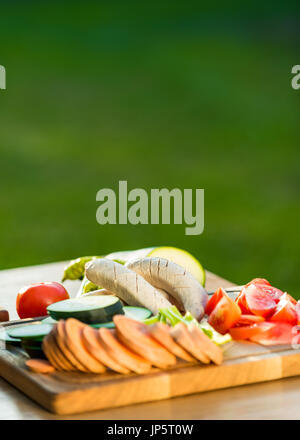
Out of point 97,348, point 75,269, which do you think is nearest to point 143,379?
point 97,348

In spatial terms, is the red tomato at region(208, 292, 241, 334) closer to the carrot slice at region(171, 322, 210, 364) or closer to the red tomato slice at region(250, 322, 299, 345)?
the red tomato slice at region(250, 322, 299, 345)

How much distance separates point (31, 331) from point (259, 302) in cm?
56

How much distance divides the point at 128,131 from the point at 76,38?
2.73m

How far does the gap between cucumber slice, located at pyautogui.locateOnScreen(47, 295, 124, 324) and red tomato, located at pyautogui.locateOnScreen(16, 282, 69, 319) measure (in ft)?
1.43

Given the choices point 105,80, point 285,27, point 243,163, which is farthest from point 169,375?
point 285,27

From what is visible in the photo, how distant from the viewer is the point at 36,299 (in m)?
2.46

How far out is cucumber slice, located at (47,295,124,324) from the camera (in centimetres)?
196

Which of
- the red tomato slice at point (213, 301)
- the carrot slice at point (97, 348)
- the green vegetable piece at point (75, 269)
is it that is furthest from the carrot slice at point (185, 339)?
the green vegetable piece at point (75, 269)

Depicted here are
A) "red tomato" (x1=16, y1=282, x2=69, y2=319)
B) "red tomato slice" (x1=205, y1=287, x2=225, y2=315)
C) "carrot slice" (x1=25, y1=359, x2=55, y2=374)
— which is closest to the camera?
"carrot slice" (x1=25, y1=359, x2=55, y2=374)

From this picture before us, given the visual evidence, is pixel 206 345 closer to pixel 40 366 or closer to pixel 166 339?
pixel 166 339

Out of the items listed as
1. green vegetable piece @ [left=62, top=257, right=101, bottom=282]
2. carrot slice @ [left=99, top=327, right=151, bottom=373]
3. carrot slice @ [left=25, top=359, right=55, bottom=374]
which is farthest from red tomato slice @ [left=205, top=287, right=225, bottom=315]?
green vegetable piece @ [left=62, top=257, right=101, bottom=282]

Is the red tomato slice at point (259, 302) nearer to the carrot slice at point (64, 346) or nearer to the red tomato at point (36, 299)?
the carrot slice at point (64, 346)

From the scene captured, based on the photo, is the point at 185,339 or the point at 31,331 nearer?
the point at 185,339
